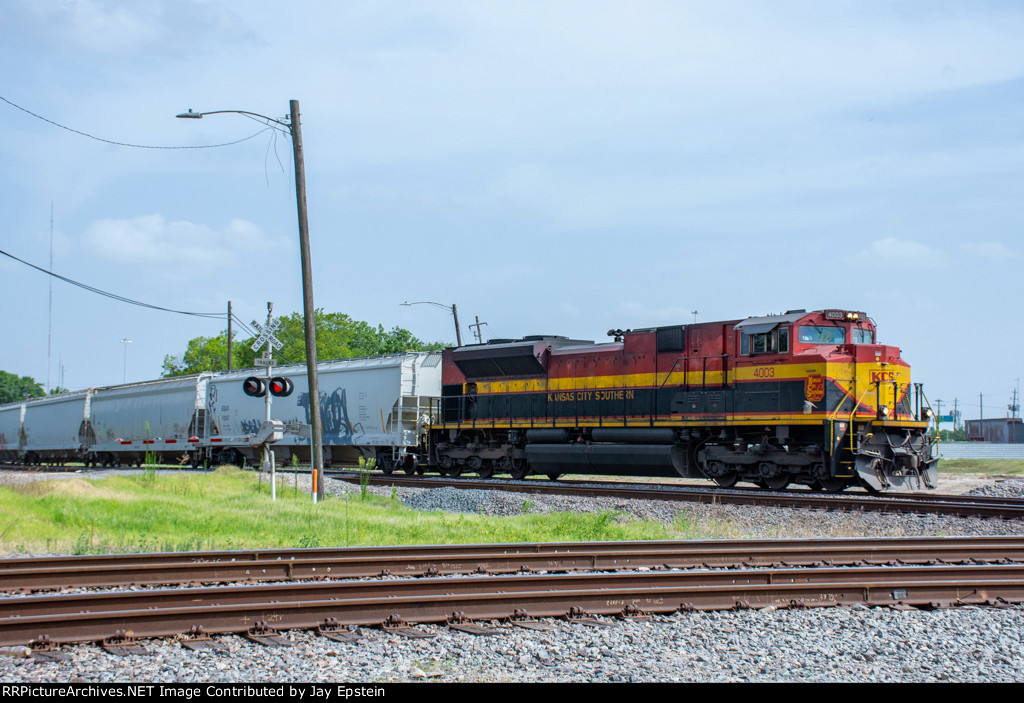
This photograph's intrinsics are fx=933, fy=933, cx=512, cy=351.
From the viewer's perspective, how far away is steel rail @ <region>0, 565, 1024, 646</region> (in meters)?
6.00

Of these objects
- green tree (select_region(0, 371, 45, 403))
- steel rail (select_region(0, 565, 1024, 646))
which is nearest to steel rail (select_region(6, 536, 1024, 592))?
steel rail (select_region(0, 565, 1024, 646))

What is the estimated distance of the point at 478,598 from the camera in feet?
22.3

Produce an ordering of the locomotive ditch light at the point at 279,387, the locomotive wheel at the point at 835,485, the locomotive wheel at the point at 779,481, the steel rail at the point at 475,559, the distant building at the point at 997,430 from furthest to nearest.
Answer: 1. the distant building at the point at 997,430
2. the locomotive wheel at the point at 779,481
3. the locomotive wheel at the point at 835,485
4. the locomotive ditch light at the point at 279,387
5. the steel rail at the point at 475,559

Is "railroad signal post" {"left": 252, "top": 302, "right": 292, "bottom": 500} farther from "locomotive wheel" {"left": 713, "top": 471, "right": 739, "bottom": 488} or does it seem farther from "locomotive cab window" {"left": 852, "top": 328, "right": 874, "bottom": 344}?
"locomotive cab window" {"left": 852, "top": 328, "right": 874, "bottom": 344}

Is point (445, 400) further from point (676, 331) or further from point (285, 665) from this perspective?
point (285, 665)

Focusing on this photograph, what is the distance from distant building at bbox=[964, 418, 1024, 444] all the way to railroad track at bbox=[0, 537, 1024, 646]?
64.5 metres

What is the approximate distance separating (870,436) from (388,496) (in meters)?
8.95

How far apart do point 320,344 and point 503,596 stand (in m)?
69.2

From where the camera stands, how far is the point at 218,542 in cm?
1068

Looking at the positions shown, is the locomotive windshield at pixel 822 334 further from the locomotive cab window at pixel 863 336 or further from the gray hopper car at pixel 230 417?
the gray hopper car at pixel 230 417

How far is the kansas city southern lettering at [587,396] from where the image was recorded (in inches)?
792

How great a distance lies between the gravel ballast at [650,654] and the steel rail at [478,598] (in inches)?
7.5

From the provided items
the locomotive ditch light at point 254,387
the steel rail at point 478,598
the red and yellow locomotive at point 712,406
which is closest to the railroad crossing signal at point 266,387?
the locomotive ditch light at point 254,387
